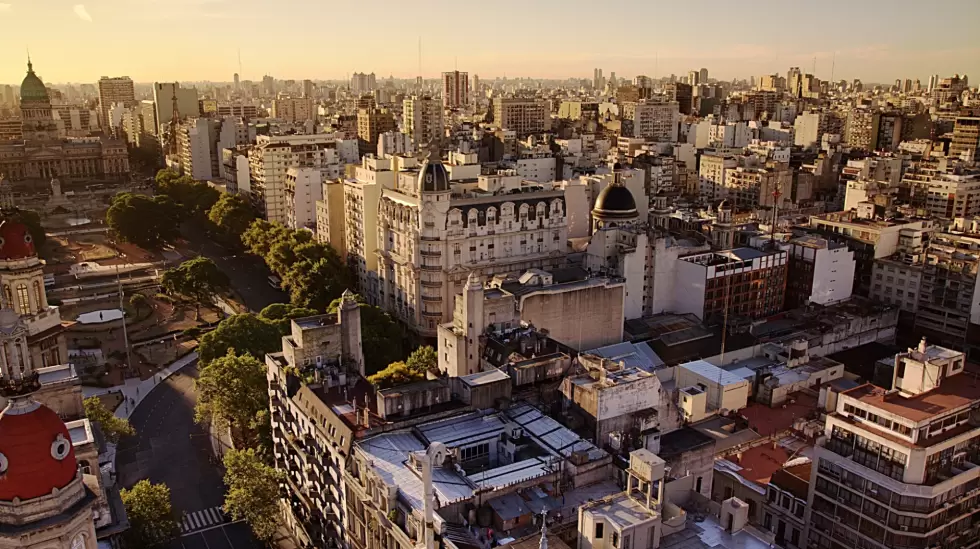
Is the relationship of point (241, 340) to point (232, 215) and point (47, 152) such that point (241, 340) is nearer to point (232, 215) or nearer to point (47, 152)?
point (232, 215)

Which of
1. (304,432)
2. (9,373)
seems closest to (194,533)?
(304,432)

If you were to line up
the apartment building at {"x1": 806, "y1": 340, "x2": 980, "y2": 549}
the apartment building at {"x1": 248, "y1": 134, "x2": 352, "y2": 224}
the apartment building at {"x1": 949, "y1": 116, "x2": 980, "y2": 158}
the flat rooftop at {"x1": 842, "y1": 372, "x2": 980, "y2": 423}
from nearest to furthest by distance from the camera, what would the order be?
the apartment building at {"x1": 806, "y1": 340, "x2": 980, "y2": 549}, the flat rooftop at {"x1": 842, "y1": 372, "x2": 980, "y2": 423}, the apartment building at {"x1": 248, "y1": 134, "x2": 352, "y2": 224}, the apartment building at {"x1": 949, "y1": 116, "x2": 980, "y2": 158}

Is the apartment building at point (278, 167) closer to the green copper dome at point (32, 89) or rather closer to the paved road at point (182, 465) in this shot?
the paved road at point (182, 465)

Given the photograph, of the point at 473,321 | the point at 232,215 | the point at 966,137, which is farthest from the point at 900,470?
the point at 966,137

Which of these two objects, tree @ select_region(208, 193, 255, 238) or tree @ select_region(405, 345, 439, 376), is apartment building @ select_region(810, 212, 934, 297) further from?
tree @ select_region(208, 193, 255, 238)

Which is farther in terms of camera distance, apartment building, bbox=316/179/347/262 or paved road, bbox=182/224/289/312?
apartment building, bbox=316/179/347/262

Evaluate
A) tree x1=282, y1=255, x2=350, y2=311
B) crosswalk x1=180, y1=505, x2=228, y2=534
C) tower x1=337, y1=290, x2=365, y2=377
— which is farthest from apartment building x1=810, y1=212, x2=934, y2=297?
crosswalk x1=180, y1=505, x2=228, y2=534

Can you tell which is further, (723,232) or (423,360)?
(723,232)

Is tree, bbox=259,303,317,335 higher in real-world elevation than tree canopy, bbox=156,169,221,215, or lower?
lower
